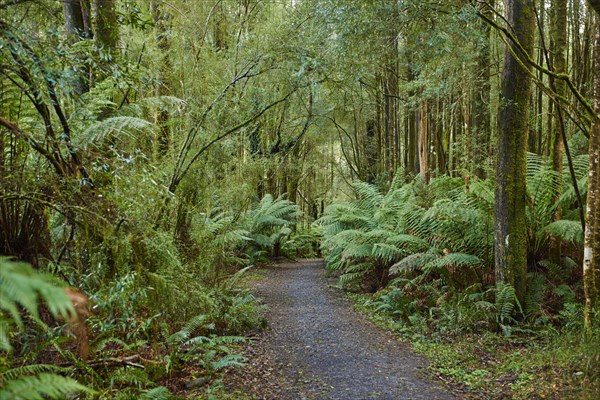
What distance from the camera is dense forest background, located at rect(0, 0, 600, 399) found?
2977 mm

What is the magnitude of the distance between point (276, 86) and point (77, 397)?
265 inches

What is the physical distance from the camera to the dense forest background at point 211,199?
2977 mm

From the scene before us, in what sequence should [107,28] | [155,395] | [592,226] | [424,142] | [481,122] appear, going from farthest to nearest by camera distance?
[424,142], [481,122], [107,28], [592,226], [155,395]

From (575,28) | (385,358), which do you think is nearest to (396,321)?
(385,358)

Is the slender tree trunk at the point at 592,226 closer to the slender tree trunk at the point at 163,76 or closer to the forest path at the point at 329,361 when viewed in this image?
the forest path at the point at 329,361

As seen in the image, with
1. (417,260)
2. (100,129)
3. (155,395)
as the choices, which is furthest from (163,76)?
(155,395)

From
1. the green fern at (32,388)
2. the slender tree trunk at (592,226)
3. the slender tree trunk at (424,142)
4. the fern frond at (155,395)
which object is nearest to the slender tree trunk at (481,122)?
the slender tree trunk at (424,142)

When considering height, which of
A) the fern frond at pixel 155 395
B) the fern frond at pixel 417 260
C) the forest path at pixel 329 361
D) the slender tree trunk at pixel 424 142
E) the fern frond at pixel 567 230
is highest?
the slender tree trunk at pixel 424 142

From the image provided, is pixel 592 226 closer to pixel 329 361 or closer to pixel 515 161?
pixel 515 161

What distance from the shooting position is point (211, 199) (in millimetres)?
6590

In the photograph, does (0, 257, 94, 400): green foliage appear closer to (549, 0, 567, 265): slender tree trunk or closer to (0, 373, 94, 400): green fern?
(0, 373, 94, 400): green fern

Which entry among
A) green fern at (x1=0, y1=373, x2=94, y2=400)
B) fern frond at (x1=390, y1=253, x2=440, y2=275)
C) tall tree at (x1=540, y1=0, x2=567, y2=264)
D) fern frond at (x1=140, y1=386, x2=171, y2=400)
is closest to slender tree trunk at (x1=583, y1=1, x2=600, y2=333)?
tall tree at (x1=540, y1=0, x2=567, y2=264)

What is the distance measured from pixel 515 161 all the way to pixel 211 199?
441 cm

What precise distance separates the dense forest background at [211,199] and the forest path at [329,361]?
0.39 metres
